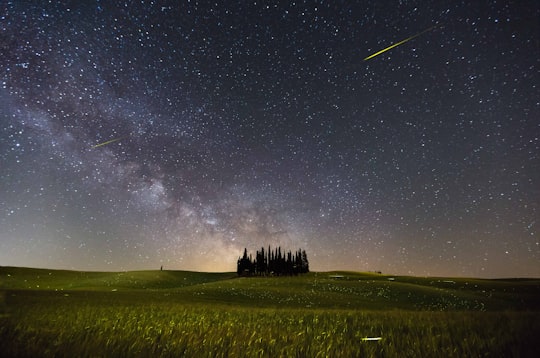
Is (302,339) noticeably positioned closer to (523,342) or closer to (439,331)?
(439,331)

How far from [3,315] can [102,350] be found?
419 cm

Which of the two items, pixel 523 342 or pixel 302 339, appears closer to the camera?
pixel 523 342

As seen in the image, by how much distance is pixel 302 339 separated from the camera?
657cm

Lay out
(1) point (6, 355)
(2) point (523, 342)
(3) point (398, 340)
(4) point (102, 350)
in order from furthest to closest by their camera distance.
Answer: (3) point (398, 340) < (2) point (523, 342) < (4) point (102, 350) < (1) point (6, 355)

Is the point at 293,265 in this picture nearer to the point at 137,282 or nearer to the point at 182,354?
the point at 137,282

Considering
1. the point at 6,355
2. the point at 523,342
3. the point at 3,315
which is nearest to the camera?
the point at 6,355

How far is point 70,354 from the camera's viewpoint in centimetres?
452

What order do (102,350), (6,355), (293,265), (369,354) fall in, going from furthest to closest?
1. (293,265)
2. (369,354)
3. (102,350)
4. (6,355)

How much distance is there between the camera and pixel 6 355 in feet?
14.0

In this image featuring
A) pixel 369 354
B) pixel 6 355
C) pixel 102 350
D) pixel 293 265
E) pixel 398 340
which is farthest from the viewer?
pixel 293 265

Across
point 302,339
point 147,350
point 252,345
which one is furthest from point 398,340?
point 147,350

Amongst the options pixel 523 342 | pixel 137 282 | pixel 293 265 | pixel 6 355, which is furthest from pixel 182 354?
pixel 293 265

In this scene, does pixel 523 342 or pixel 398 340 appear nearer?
pixel 523 342

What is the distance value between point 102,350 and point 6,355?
1069mm
